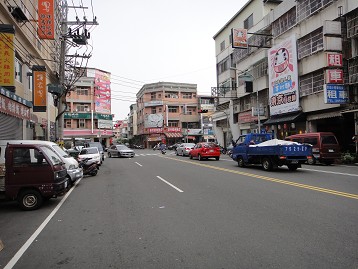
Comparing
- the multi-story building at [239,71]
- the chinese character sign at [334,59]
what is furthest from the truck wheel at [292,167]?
the multi-story building at [239,71]

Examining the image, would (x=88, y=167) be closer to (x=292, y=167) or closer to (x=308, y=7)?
(x=292, y=167)

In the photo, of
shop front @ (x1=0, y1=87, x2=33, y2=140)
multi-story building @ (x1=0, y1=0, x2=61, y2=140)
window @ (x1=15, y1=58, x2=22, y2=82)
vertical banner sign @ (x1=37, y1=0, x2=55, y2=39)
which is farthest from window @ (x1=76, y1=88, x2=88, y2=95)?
shop front @ (x1=0, y1=87, x2=33, y2=140)

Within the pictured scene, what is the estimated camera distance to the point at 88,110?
67.0 metres

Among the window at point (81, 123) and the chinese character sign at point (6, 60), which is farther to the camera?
the window at point (81, 123)

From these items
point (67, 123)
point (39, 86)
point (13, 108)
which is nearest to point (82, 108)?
point (67, 123)

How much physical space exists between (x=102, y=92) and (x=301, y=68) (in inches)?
1998

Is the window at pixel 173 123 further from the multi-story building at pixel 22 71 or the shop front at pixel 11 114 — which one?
the shop front at pixel 11 114

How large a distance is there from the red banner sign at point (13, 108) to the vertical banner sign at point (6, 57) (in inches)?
41.1

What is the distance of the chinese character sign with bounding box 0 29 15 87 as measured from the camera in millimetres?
15211

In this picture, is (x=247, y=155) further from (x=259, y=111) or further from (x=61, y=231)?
(x=259, y=111)

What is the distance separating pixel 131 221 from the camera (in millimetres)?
6406

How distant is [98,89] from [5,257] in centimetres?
6636

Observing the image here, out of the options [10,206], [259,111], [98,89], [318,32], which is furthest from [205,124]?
[10,206]

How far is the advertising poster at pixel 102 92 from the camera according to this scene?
2665 inches
